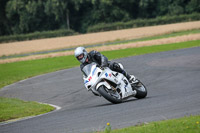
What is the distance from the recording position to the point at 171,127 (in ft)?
21.6

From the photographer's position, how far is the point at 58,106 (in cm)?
1256

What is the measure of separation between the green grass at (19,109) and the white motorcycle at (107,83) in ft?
5.72

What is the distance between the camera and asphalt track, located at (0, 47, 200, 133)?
801 cm

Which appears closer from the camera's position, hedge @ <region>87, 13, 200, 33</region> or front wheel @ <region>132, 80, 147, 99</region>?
front wheel @ <region>132, 80, 147, 99</region>

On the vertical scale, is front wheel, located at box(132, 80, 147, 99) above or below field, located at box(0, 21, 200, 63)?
above

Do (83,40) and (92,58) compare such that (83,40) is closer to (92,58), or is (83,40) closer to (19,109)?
(19,109)

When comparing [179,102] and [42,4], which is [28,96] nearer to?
[179,102]

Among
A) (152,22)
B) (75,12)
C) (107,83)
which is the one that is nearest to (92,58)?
(107,83)

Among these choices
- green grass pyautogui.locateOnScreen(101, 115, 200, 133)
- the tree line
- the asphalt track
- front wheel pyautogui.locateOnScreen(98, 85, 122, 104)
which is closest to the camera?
green grass pyautogui.locateOnScreen(101, 115, 200, 133)

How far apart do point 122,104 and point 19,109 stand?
323 centimetres

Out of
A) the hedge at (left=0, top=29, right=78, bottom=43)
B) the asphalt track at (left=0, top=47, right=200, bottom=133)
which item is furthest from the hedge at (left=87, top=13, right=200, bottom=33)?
the asphalt track at (left=0, top=47, right=200, bottom=133)

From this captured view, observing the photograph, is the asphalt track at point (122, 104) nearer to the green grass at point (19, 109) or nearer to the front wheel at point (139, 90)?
the front wheel at point (139, 90)

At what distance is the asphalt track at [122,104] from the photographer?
8.01 meters

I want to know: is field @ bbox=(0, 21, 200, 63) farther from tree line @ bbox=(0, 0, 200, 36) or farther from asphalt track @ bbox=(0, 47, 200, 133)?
asphalt track @ bbox=(0, 47, 200, 133)
